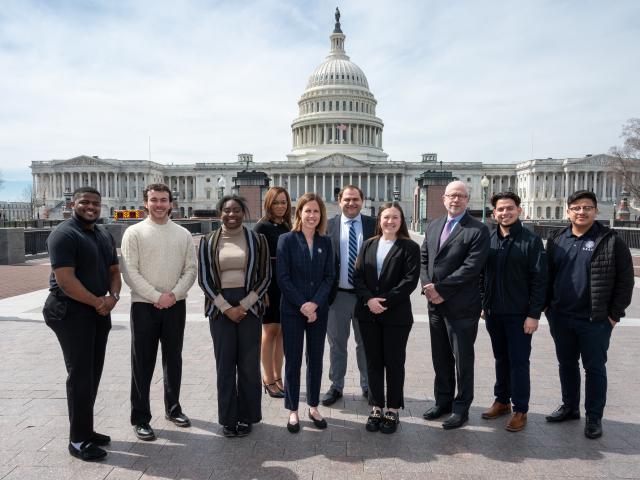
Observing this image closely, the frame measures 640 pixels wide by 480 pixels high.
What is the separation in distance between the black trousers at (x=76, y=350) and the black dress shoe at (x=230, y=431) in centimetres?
127

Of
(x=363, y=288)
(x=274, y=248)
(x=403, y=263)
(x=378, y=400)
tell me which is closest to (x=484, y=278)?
(x=403, y=263)

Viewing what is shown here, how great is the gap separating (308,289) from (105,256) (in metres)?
2.11

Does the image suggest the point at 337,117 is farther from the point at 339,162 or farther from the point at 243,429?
the point at 243,429

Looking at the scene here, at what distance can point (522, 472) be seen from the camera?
4242 mm

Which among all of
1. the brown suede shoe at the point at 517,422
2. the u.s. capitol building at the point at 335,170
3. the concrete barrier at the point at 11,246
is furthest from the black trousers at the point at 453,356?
the u.s. capitol building at the point at 335,170

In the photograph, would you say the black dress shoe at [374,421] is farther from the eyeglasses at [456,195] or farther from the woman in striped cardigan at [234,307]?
the eyeglasses at [456,195]

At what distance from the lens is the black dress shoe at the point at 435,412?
17.6ft

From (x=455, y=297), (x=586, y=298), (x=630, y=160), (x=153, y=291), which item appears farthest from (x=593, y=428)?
(x=630, y=160)

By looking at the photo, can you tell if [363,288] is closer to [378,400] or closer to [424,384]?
[378,400]

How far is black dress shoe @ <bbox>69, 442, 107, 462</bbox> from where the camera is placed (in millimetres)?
4402

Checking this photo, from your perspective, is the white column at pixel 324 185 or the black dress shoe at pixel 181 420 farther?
the white column at pixel 324 185

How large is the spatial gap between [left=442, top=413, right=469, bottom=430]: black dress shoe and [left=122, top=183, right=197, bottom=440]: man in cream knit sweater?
2753mm

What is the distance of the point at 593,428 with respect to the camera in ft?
16.2

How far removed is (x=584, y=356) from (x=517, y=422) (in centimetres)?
102
